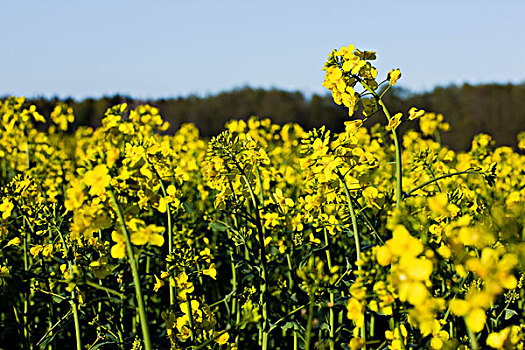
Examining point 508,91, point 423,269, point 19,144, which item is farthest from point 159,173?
point 508,91

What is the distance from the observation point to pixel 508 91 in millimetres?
19719

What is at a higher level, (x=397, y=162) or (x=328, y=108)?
(x=328, y=108)

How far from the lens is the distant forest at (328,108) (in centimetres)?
1750

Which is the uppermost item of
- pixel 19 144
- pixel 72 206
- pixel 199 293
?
pixel 19 144

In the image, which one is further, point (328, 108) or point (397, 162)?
point (328, 108)

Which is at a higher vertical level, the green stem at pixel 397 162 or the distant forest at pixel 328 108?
the distant forest at pixel 328 108

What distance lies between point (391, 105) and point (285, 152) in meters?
15.6

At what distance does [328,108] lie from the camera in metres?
21.1

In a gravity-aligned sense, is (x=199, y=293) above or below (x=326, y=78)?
below

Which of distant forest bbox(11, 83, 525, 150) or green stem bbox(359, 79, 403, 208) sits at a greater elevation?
distant forest bbox(11, 83, 525, 150)

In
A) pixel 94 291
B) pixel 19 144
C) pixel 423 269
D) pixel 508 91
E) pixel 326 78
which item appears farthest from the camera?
pixel 508 91

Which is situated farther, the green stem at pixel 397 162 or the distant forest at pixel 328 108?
the distant forest at pixel 328 108

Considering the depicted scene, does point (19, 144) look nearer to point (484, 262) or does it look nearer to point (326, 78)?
point (326, 78)

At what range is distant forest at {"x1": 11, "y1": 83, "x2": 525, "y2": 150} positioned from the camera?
17.5m
